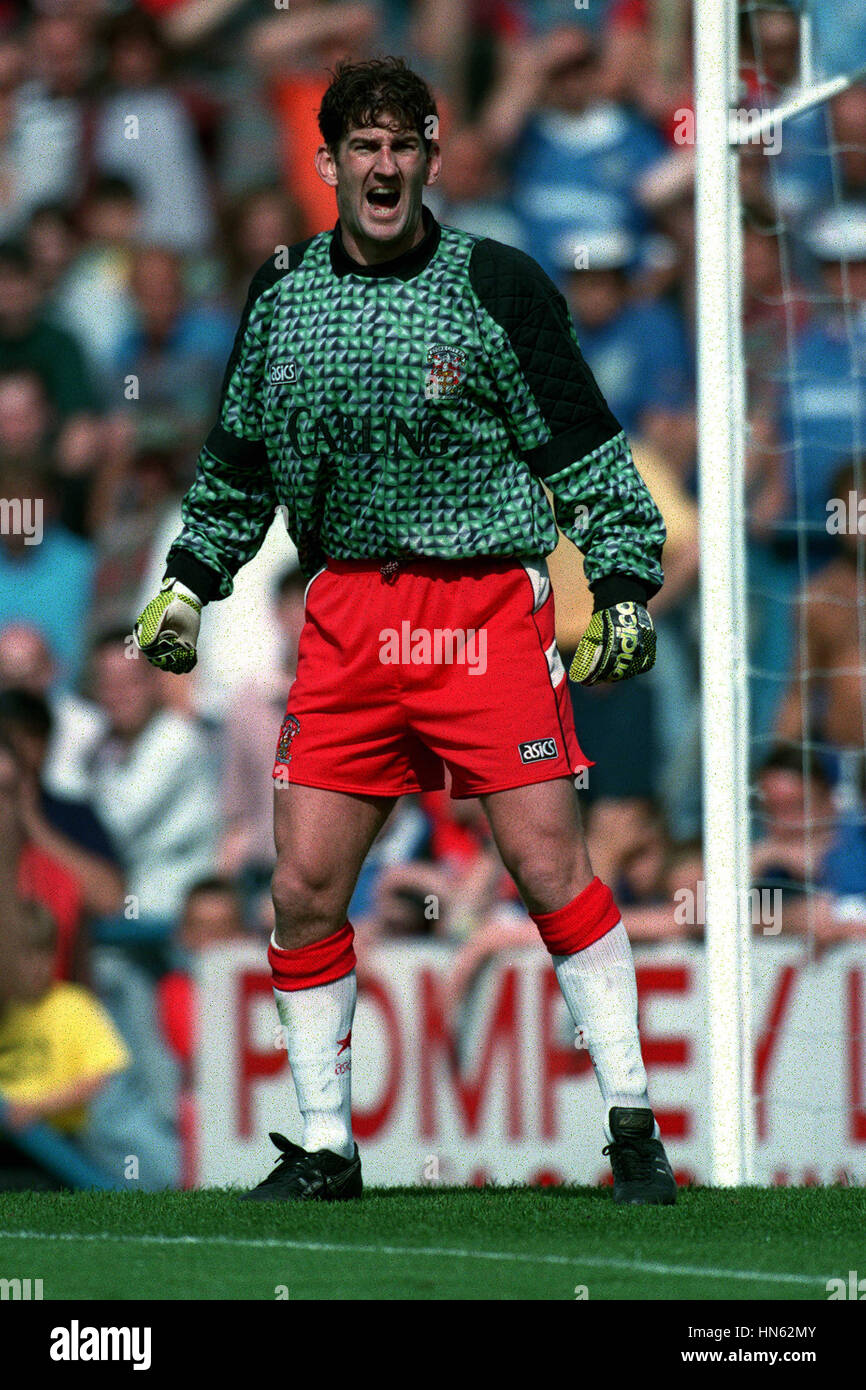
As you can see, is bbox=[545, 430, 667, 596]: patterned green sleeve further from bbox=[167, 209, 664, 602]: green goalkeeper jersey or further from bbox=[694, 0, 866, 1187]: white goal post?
bbox=[694, 0, 866, 1187]: white goal post

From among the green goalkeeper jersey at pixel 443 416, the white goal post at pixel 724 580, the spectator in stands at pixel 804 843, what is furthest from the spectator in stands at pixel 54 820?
the green goalkeeper jersey at pixel 443 416

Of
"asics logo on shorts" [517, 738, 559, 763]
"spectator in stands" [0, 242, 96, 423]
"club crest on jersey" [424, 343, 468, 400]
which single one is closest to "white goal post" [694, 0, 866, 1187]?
"asics logo on shorts" [517, 738, 559, 763]

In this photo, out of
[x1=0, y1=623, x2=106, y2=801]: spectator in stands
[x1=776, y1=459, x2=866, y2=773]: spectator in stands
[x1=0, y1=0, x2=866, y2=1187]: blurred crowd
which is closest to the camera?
[x1=0, y1=0, x2=866, y2=1187]: blurred crowd

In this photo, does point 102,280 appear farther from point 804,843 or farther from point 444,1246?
point 444,1246

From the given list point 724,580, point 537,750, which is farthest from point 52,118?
point 537,750

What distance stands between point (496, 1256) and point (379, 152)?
6.56 feet

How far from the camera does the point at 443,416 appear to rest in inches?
163

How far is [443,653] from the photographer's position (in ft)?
13.8

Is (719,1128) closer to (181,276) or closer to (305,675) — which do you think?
(305,675)

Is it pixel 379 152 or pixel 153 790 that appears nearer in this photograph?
pixel 379 152

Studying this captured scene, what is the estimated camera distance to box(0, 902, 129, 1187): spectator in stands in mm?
6922

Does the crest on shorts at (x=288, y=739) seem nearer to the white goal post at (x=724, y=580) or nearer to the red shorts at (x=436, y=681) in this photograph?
the red shorts at (x=436, y=681)

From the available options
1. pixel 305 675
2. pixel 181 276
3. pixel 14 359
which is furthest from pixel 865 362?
pixel 305 675
